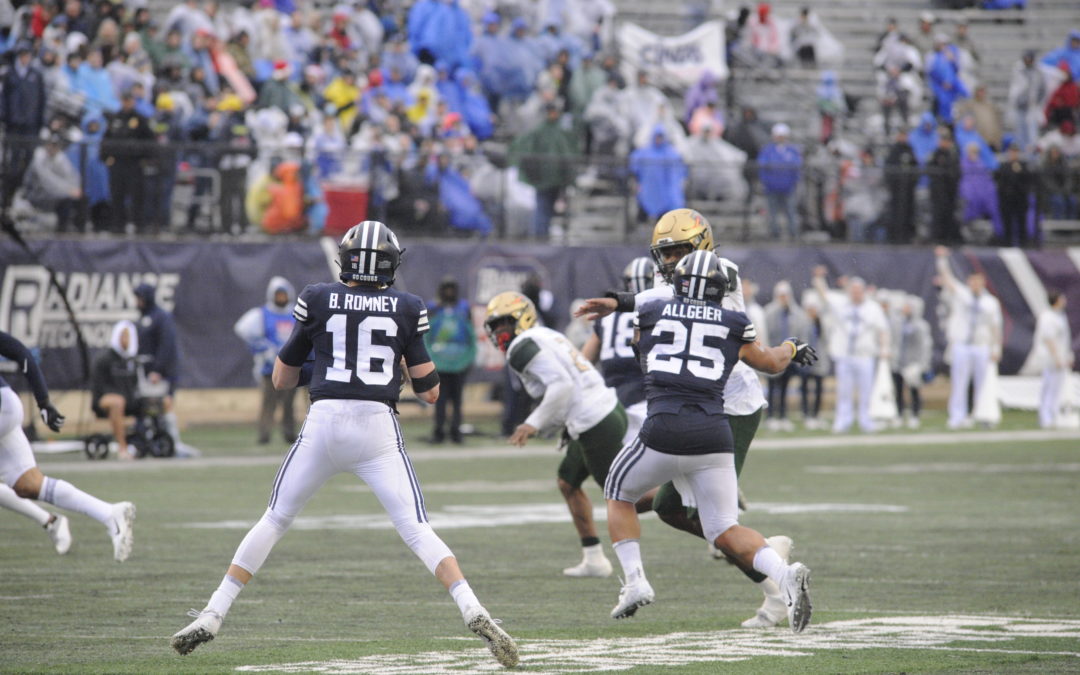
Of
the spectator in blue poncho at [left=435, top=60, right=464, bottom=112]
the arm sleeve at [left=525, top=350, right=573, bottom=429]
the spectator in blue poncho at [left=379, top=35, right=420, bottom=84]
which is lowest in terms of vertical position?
the arm sleeve at [left=525, top=350, right=573, bottom=429]

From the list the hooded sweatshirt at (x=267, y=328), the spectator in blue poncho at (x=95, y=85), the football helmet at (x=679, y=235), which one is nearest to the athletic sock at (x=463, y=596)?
the football helmet at (x=679, y=235)

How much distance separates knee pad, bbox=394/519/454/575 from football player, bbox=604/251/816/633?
1.27 meters

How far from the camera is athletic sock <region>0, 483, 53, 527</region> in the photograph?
11.2 metres

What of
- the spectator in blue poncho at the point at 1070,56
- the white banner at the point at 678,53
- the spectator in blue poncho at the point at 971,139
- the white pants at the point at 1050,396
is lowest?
the white pants at the point at 1050,396

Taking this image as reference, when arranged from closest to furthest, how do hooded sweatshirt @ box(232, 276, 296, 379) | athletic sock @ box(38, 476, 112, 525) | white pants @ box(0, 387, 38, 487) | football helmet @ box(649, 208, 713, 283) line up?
1. football helmet @ box(649, 208, 713, 283)
2. white pants @ box(0, 387, 38, 487)
3. athletic sock @ box(38, 476, 112, 525)
4. hooded sweatshirt @ box(232, 276, 296, 379)

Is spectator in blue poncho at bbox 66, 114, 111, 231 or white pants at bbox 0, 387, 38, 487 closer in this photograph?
white pants at bbox 0, 387, 38, 487

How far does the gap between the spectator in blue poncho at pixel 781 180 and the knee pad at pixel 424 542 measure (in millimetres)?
19212

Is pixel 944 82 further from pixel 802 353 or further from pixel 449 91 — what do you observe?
pixel 802 353

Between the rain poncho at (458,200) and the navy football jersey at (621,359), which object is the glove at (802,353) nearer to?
the navy football jersey at (621,359)

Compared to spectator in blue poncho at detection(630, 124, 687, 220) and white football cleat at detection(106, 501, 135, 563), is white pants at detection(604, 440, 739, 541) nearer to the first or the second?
white football cleat at detection(106, 501, 135, 563)

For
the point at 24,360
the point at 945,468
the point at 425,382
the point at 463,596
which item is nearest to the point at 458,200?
the point at 945,468

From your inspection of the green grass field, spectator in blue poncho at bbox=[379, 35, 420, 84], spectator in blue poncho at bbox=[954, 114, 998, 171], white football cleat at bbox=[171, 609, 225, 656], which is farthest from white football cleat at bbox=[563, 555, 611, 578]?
spectator in blue poncho at bbox=[954, 114, 998, 171]

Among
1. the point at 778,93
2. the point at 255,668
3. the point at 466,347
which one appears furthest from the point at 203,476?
the point at 778,93

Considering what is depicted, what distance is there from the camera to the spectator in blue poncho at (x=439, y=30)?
26828 millimetres
